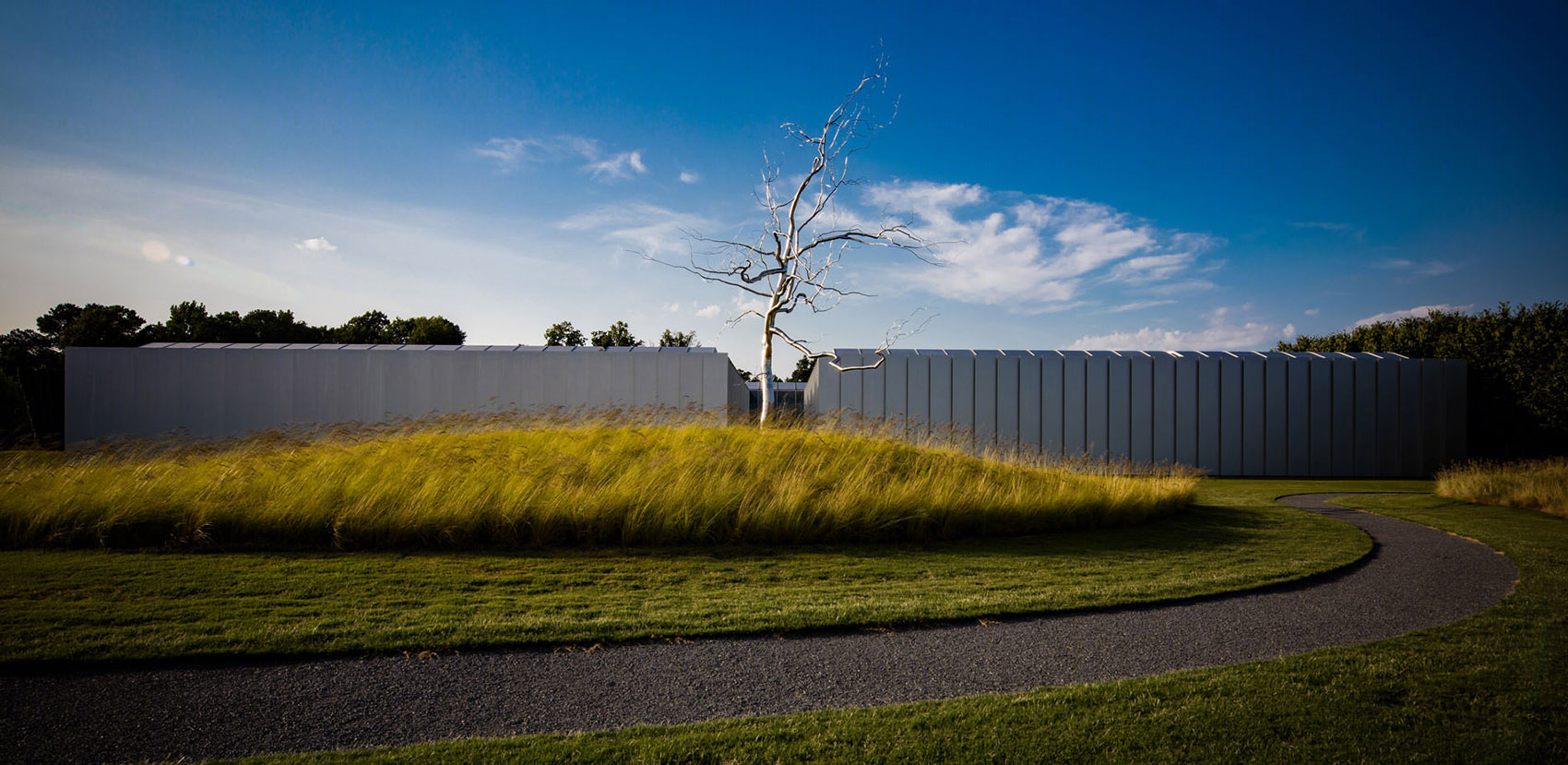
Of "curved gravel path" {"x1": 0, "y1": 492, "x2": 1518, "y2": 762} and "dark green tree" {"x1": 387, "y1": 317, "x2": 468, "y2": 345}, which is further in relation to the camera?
"dark green tree" {"x1": 387, "y1": 317, "x2": 468, "y2": 345}

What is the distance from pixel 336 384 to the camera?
15.8 m

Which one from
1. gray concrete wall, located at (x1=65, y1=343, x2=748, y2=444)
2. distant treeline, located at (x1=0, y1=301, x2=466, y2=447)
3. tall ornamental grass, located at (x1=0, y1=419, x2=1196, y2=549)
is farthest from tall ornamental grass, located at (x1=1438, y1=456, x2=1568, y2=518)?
distant treeline, located at (x1=0, y1=301, x2=466, y2=447)

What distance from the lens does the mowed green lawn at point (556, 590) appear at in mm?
4055

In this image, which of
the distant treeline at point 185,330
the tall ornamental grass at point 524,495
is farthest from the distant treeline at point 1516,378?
the distant treeline at point 185,330

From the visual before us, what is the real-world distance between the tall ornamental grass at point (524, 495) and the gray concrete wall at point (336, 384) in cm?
626

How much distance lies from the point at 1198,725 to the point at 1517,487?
13354mm

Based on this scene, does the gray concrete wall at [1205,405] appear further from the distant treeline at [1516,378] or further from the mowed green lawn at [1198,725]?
the mowed green lawn at [1198,725]

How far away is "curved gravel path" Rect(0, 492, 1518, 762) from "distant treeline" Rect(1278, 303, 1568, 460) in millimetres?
17900

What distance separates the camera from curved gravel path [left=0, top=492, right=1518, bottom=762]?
296 centimetres

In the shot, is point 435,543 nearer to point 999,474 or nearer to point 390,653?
point 390,653

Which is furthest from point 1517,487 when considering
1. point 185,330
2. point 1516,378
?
point 185,330

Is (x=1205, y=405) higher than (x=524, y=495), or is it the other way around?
(x=1205, y=405)

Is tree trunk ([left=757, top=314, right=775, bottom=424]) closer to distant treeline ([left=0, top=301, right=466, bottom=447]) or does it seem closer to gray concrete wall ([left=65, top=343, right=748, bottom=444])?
gray concrete wall ([left=65, top=343, right=748, bottom=444])

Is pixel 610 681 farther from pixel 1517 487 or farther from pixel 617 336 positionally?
pixel 617 336
